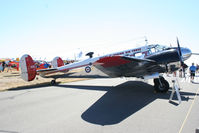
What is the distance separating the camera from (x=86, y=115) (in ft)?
13.6

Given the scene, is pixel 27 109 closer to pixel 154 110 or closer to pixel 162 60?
pixel 154 110

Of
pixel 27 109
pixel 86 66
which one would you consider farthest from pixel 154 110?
pixel 86 66

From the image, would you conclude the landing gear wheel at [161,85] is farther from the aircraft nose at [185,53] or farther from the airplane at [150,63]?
the aircraft nose at [185,53]

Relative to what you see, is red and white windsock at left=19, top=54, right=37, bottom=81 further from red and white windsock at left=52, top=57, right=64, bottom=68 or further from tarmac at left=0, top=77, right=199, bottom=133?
tarmac at left=0, top=77, right=199, bottom=133

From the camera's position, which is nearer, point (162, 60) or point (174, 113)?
point (174, 113)

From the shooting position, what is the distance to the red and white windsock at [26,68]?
34.5 feet

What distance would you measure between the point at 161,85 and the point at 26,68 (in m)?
9.83

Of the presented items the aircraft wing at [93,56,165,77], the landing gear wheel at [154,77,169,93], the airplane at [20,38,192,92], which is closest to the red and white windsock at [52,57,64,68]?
the airplane at [20,38,192,92]

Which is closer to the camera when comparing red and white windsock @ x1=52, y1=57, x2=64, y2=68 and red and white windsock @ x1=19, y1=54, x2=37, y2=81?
red and white windsock @ x1=19, y1=54, x2=37, y2=81

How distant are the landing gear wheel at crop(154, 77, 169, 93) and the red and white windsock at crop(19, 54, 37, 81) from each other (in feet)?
30.4

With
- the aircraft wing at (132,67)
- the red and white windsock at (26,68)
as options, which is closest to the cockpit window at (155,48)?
the aircraft wing at (132,67)

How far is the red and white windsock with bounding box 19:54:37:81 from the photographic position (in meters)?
10.5

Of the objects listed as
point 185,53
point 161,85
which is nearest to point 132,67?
point 161,85

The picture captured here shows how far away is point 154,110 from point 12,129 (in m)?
4.13
